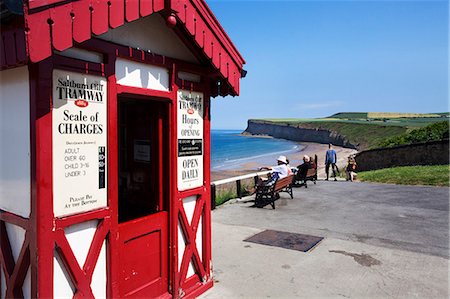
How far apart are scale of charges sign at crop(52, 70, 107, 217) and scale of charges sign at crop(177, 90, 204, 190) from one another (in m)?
1.16

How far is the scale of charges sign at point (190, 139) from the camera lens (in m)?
4.59

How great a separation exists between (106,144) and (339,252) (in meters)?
4.59

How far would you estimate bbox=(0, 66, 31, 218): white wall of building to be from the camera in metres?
3.12

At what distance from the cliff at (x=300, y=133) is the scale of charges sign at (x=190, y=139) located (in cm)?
7541

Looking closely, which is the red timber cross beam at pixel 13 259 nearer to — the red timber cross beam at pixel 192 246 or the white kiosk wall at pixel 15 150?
the white kiosk wall at pixel 15 150

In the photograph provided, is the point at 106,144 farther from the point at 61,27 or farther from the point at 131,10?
the point at 131,10

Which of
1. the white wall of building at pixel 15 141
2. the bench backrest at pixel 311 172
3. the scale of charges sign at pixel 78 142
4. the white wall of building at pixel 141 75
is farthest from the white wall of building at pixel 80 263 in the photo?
the bench backrest at pixel 311 172

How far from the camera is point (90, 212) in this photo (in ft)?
11.4

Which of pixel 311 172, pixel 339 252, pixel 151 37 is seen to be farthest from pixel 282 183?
pixel 151 37

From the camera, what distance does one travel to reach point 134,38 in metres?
3.95

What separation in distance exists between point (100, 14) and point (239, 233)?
17.9 feet

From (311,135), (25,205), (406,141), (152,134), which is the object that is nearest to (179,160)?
(152,134)

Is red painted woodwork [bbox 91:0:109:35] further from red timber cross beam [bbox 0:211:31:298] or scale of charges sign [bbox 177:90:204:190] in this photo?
red timber cross beam [bbox 0:211:31:298]

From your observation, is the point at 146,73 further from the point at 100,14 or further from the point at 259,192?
the point at 259,192
